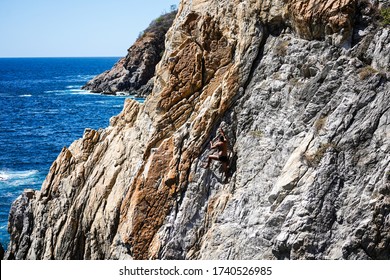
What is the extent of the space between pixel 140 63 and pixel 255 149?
78.6 m

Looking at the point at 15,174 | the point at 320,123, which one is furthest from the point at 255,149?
the point at 15,174

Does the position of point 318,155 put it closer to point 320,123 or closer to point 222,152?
point 320,123

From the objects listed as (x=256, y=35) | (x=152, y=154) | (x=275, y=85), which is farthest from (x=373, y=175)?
(x=152, y=154)

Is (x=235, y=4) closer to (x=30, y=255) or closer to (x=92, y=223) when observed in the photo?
(x=92, y=223)

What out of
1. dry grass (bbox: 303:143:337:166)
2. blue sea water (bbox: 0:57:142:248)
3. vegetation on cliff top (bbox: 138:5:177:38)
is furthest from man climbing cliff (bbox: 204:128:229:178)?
vegetation on cliff top (bbox: 138:5:177:38)

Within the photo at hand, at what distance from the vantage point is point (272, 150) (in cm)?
1661

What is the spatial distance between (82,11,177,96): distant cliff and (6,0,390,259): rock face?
67.6 metres

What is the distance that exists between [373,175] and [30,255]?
1598 centimetres

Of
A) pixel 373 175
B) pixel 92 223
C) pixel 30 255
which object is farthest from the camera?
pixel 30 255

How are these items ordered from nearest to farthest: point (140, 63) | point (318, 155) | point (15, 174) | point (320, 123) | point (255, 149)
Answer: point (318, 155) → point (320, 123) → point (255, 149) → point (15, 174) → point (140, 63)

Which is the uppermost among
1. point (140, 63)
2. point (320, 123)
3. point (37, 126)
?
point (320, 123)

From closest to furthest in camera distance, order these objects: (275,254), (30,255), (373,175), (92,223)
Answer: (373,175) < (275,254) < (92,223) < (30,255)

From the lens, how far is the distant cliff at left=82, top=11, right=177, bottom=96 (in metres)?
90.8

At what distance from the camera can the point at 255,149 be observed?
17.1 m
